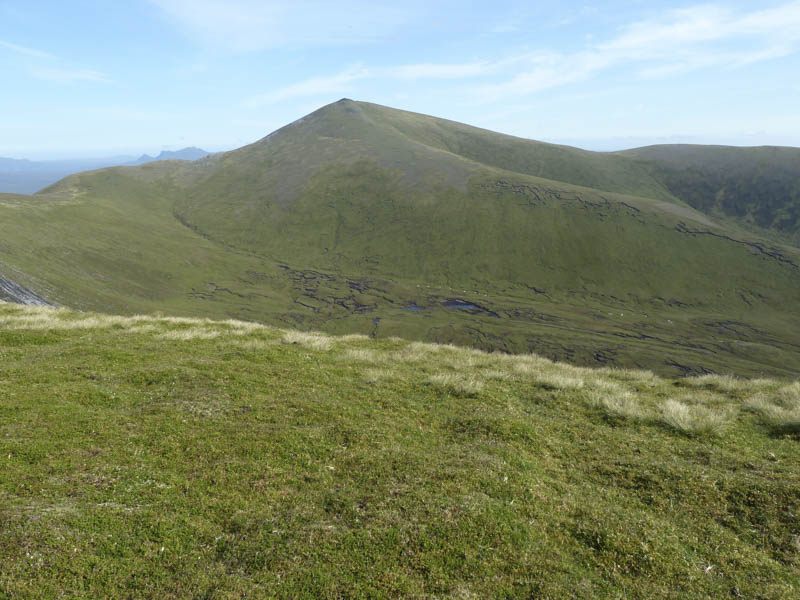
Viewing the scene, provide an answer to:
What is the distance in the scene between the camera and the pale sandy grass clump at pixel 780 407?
17.6m

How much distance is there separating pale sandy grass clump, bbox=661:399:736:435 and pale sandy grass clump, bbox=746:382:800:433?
4.13ft

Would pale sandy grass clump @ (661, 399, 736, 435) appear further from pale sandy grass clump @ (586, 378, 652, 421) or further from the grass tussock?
the grass tussock

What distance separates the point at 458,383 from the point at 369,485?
9.61 meters

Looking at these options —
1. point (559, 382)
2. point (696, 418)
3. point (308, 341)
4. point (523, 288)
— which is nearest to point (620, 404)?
point (696, 418)

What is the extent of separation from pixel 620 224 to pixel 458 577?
216 m

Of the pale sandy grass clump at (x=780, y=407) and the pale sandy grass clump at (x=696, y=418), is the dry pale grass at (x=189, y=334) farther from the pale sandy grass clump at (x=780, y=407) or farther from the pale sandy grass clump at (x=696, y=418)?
the pale sandy grass clump at (x=780, y=407)

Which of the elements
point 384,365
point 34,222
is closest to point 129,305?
point 34,222

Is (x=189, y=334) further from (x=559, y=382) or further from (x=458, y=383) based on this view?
(x=559, y=382)

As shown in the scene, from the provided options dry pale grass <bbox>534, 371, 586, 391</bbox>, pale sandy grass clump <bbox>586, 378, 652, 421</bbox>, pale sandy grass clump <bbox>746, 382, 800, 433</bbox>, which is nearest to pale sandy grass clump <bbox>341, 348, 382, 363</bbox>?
dry pale grass <bbox>534, 371, 586, 391</bbox>

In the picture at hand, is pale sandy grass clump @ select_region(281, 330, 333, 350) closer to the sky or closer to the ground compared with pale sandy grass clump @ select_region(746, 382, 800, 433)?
closer to the sky

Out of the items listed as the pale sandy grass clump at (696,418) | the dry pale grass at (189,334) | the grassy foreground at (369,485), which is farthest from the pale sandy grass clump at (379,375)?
the pale sandy grass clump at (696,418)

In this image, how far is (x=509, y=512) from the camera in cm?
1097

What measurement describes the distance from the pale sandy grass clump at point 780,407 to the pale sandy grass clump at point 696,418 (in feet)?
4.13

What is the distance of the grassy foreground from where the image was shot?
863 centimetres
